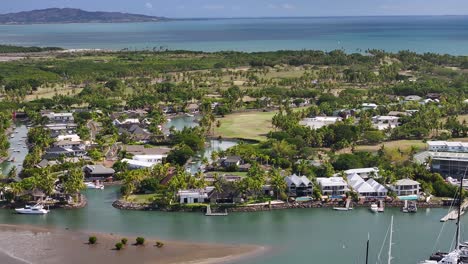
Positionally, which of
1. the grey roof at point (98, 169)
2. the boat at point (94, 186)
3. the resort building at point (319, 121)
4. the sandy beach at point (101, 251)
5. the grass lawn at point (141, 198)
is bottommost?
the sandy beach at point (101, 251)

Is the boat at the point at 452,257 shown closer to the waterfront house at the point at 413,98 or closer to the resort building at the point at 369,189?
the resort building at the point at 369,189

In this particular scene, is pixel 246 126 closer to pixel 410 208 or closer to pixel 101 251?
pixel 410 208

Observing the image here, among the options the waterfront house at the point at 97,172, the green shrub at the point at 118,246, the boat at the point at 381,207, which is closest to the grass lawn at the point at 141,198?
the waterfront house at the point at 97,172

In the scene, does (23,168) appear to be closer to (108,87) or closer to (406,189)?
(406,189)

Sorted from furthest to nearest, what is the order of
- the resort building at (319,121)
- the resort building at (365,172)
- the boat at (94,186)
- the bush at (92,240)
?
the resort building at (319,121)
the boat at (94,186)
the resort building at (365,172)
the bush at (92,240)

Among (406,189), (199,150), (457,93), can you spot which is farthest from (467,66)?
(406,189)

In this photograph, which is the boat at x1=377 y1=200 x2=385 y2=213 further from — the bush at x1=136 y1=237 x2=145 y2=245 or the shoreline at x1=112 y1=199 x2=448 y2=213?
the bush at x1=136 y1=237 x2=145 y2=245
